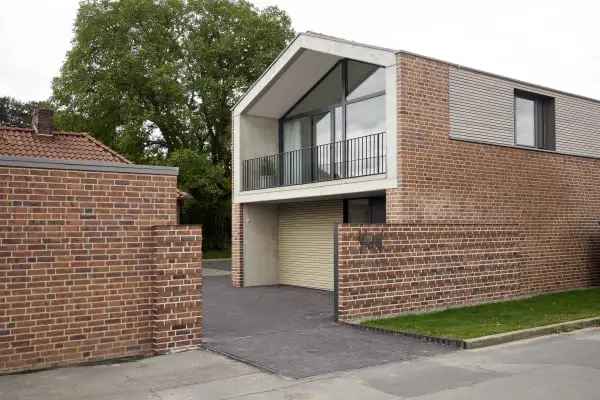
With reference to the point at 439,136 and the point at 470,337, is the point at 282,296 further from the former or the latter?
the point at 470,337

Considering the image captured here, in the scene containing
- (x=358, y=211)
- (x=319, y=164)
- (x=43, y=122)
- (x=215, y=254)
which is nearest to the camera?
(x=358, y=211)

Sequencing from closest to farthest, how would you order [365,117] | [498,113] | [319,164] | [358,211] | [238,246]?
1. [498,113]
2. [365,117]
3. [358,211]
4. [319,164]
5. [238,246]

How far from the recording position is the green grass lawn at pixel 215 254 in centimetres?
3285

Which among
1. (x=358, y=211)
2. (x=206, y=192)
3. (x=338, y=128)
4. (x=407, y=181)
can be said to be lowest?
(x=358, y=211)

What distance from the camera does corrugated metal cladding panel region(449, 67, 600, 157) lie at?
1379cm

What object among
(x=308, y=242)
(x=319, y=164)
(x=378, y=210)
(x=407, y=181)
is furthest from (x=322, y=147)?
(x=407, y=181)

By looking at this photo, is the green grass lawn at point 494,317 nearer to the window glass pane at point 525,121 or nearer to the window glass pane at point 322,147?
the window glass pane at point 525,121

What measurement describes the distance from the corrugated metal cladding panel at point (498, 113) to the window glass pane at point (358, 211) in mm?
3389

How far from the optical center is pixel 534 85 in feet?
50.3

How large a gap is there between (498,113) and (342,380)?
9.73 m

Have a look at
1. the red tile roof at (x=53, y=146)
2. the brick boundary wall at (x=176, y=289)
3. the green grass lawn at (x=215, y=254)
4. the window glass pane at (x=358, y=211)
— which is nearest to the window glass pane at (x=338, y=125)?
the window glass pane at (x=358, y=211)

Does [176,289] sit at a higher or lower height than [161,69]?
lower

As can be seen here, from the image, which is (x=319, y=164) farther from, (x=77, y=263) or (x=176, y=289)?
(x=77, y=263)

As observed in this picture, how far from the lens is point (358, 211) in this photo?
1619 cm
